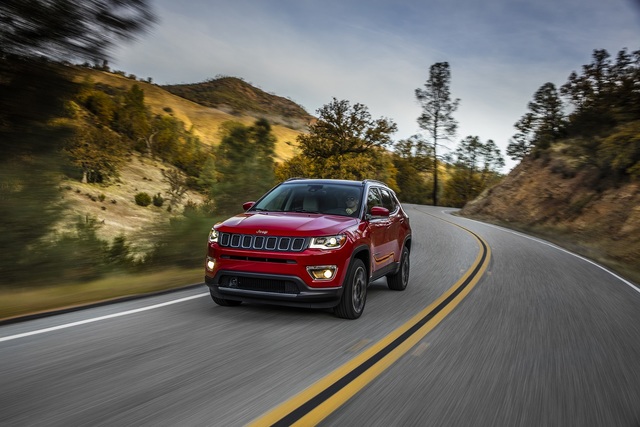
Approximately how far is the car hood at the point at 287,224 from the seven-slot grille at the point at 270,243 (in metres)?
0.05

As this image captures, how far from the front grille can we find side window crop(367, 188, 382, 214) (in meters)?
1.95

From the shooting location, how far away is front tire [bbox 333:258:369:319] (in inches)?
250

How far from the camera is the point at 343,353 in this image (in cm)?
510

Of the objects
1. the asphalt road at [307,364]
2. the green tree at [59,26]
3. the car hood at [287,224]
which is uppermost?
the green tree at [59,26]

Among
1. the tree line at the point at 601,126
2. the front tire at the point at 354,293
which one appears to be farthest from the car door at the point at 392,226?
the tree line at the point at 601,126

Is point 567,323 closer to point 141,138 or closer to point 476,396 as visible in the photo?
point 476,396

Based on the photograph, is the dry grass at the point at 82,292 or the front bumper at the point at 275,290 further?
the dry grass at the point at 82,292

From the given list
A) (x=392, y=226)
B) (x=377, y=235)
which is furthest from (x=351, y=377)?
(x=392, y=226)

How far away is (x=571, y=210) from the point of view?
101 feet

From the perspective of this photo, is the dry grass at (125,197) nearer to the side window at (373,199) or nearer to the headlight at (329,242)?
the side window at (373,199)

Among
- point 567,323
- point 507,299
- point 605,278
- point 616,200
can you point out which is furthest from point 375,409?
point 616,200

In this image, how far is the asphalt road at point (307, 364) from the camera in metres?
3.64

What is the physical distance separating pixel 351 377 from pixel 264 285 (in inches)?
76.4

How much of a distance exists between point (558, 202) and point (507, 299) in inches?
1091
